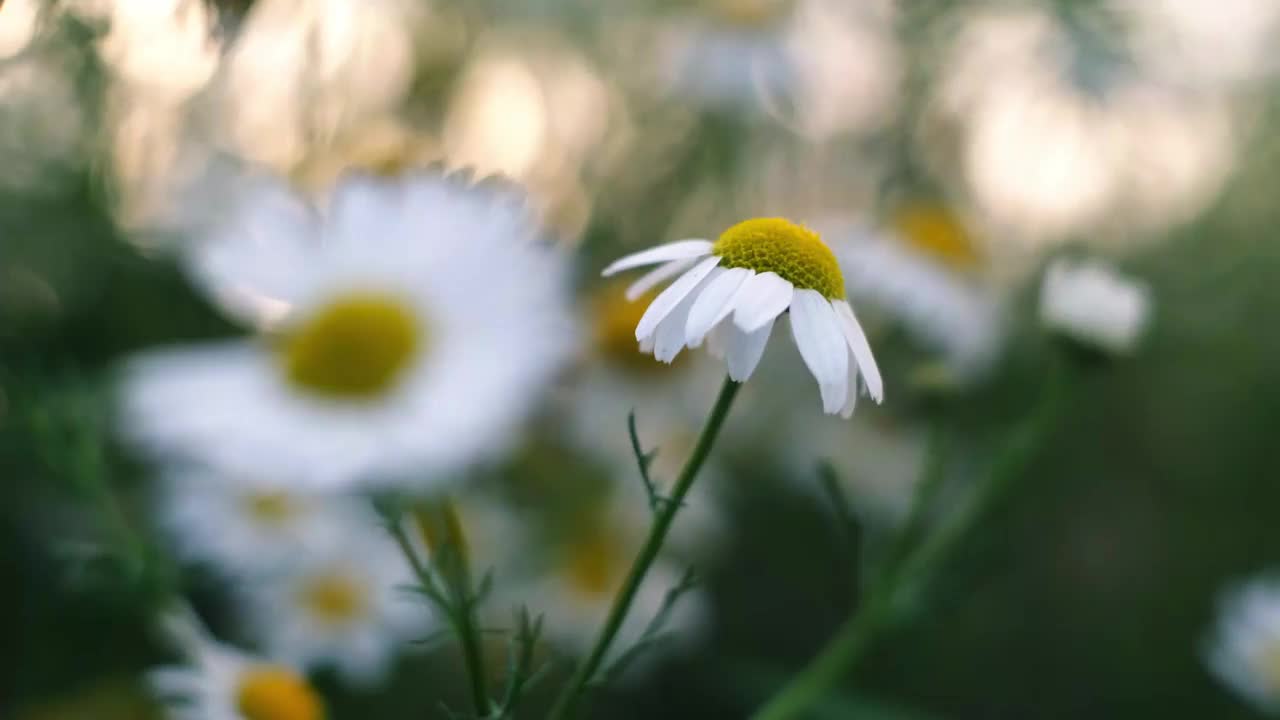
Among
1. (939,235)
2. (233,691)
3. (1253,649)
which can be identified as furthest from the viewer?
(939,235)

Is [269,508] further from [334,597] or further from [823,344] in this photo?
[823,344]

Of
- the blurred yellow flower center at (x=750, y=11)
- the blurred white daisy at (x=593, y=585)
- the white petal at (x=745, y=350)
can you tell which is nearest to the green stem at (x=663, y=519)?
the white petal at (x=745, y=350)

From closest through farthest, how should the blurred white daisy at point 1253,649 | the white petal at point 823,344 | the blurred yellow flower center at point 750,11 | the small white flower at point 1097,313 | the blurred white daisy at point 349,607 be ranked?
1. the white petal at point 823,344
2. the small white flower at point 1097,313
3. the blurred white daisy at point 349,607
4. the blurred white daisy at point 1253,649
5. the blurred yellow flower center at point 750,11

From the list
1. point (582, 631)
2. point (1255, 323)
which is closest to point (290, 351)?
point (582, 631)

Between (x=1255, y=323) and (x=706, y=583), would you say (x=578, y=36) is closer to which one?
(x=706, y=583)

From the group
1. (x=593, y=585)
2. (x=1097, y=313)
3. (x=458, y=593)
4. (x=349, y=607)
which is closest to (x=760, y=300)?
(x=458, y=593)

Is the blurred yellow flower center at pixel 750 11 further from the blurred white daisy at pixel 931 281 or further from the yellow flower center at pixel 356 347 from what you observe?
the yellow flower center at pixel 356 347

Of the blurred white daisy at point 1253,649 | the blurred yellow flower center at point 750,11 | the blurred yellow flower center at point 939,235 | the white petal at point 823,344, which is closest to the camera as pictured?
the white petal at point 823,344

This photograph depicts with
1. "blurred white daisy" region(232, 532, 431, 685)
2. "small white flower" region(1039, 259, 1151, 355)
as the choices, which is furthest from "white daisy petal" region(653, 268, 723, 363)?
"blurred white daisy" region(232, 532, 431, 685)
